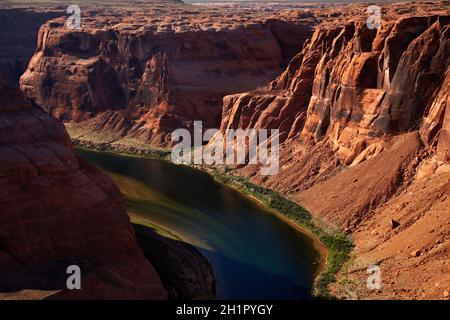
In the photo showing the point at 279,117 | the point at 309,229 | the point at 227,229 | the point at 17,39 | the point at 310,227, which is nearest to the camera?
the point at 309,229

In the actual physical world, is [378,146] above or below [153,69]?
below

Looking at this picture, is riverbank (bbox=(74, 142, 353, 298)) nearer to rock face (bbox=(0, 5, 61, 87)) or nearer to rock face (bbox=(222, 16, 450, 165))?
rock face (bbox=(222, 16, 450, 165))

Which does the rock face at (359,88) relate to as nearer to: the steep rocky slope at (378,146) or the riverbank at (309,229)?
the steep rocky slope at (378,146)

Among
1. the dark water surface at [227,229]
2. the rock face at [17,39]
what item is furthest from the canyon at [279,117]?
the dark water surface at [227,229]

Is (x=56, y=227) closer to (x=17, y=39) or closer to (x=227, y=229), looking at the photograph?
(x=227, y=229)

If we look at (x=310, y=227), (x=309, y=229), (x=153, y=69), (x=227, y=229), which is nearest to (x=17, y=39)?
(x=153, y=69)

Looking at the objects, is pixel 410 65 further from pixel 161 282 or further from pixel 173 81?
pixel 173 81
